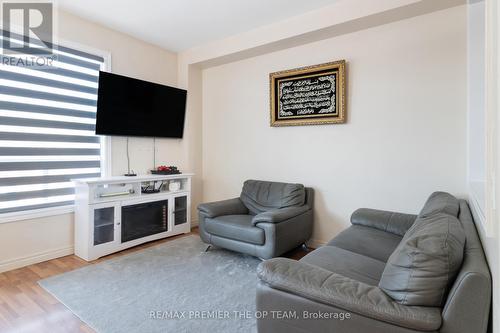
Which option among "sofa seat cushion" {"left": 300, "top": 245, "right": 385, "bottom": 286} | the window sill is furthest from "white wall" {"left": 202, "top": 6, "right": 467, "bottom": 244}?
the window sill

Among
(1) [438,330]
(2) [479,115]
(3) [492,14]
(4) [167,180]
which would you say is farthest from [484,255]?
(4) [167,180]

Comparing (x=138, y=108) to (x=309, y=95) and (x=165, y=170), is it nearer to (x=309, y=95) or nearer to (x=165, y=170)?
(x=165, y=170)

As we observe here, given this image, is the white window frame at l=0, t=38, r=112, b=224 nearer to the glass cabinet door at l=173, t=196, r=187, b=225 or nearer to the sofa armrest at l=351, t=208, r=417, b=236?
the glass cabinet door at l=173, t=196, r=187, b=225

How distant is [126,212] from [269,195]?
1.77 metres

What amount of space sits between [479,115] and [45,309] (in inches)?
145

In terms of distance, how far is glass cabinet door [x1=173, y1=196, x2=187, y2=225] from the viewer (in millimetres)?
3986

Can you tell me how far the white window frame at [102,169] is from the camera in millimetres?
2857

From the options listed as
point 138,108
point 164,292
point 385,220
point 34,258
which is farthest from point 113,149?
point 385,220

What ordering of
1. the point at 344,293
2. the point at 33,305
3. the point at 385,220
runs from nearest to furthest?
Result: the point at 344,293
the point at 33,305
the point at 385,220

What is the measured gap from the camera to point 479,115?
7.25 ft

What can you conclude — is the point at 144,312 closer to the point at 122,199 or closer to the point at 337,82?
the point at 122,199

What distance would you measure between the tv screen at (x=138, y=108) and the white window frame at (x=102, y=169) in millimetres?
266

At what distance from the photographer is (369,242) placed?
2285mm

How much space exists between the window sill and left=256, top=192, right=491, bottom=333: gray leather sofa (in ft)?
9.09
